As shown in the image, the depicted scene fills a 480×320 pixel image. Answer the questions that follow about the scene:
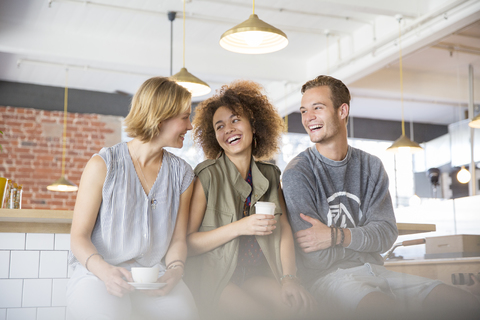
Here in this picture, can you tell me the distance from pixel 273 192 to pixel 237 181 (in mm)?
126

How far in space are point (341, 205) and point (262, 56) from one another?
4480 millimetres

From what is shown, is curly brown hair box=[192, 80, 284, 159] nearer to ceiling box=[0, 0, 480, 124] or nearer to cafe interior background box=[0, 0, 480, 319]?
cafe interior background box=[0, 0, 480, 319]

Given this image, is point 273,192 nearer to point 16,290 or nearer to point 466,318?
point 466,318

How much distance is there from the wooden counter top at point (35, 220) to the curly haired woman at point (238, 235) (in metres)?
0.53

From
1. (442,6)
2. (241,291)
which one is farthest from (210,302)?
(442,6)

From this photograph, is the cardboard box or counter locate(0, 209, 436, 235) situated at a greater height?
counter locate(0, 209, 436, 235)

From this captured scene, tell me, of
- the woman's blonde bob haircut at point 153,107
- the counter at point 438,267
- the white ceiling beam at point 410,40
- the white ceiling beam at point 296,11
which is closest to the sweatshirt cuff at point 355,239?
the counter at point 438,267

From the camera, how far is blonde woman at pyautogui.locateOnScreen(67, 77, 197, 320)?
4.31 feet

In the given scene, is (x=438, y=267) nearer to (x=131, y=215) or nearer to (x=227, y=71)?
(x=131, y=215)

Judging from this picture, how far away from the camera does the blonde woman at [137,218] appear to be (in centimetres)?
131

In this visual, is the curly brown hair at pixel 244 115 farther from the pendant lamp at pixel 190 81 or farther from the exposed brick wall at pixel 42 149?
the exposed brick wall at pixel 42 149

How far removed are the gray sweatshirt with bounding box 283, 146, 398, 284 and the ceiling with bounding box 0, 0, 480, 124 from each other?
269 centimetres

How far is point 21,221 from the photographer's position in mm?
→ 1822

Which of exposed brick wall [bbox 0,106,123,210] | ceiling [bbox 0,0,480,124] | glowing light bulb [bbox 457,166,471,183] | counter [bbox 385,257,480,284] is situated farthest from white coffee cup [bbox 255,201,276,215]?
exposed brick wall [bbox 0,106,123,210]
